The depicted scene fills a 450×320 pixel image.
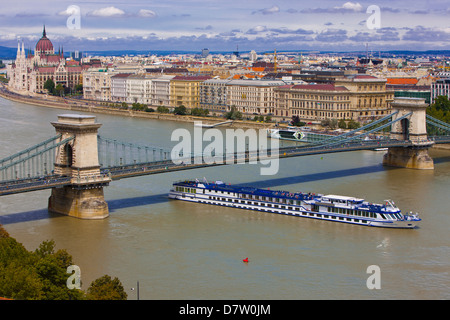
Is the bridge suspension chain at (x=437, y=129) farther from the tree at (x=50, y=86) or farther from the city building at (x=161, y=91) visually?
the tree at (x=50, y=86)

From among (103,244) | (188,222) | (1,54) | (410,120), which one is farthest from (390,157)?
(1,54)

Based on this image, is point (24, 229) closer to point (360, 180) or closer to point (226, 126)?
point (360, 180)

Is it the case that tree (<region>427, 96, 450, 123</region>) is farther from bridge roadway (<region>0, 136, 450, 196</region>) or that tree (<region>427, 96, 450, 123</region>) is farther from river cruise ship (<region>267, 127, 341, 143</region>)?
bridge roadway (<region>0, 136, 450, 196</region>)

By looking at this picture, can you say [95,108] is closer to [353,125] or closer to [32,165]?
[353,125]

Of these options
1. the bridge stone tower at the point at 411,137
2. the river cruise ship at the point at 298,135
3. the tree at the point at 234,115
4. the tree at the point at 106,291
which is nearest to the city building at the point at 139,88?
the tree at the point at 234,115

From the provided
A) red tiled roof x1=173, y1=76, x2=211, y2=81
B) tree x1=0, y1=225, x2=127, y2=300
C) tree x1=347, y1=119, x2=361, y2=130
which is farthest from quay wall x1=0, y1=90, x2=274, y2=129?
tree x1=0, y1=225, x2=127, y2=300

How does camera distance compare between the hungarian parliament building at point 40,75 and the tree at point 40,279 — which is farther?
the hungarian parliament building at point 40,75
